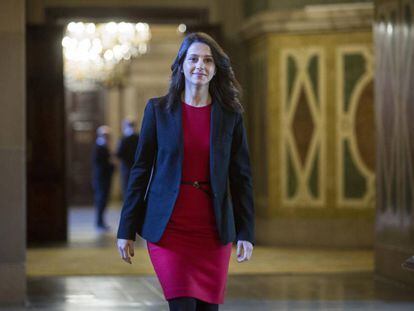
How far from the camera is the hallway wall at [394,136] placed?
33.9ft

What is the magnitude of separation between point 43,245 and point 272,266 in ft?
13.4

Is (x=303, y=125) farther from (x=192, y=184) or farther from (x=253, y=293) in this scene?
(x=192, y=184)

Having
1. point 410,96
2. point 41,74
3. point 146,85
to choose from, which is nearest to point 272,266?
point 410,96

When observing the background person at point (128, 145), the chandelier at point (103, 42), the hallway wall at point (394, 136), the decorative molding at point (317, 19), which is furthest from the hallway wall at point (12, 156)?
the chandelier at point (103, 42)

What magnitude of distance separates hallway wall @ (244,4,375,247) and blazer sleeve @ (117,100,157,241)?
9485 mm

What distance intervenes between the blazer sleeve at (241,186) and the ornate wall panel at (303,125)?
9.51 meters

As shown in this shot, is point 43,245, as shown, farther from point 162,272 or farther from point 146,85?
point 146,85

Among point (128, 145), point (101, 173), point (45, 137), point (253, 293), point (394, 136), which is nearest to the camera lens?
point (253, 293)

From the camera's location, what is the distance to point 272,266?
39.9ft

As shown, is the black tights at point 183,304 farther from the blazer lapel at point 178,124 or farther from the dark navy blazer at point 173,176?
the blazer lapel at point 178,124

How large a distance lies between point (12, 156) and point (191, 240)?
4197 millimetres

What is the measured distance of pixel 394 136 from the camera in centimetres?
1078

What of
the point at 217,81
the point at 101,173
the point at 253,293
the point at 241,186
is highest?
the point at 217,81

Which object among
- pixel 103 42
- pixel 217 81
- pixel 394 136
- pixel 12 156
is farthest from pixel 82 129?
pixel 217 81
